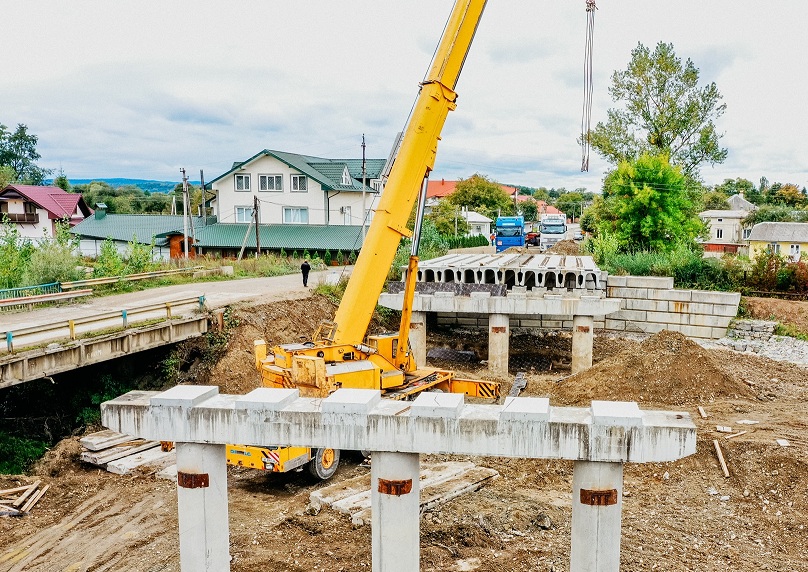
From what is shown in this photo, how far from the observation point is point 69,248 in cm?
2588

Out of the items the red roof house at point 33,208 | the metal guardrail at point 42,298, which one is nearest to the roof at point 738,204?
the red roof house at point 33,208

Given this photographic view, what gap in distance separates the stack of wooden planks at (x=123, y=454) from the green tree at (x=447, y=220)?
157 feet

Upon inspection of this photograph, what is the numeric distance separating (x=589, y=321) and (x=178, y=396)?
16108 millimetres

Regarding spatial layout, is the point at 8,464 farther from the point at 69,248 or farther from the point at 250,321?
the point at 69,248

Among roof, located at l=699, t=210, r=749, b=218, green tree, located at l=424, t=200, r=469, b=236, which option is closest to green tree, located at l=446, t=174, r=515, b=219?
green tree, located at l=424, t=200, r=469, b=236

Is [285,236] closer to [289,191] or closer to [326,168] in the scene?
[289,191]

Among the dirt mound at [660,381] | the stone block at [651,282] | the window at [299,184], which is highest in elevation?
the window at [299,184]

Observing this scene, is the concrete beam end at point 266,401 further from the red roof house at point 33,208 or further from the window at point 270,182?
the red roof house at point 33,208

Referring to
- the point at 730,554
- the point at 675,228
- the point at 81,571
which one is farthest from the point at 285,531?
the point at 675,228

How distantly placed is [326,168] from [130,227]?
1473cm

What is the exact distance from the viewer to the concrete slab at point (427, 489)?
11.0 m

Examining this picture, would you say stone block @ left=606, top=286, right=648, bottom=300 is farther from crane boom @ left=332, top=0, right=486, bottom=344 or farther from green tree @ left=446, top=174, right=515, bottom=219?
green tree @ left=446, top=174, right=515, bottom=219

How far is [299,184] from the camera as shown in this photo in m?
43.9

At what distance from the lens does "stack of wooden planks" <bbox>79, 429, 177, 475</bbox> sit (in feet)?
46.4
